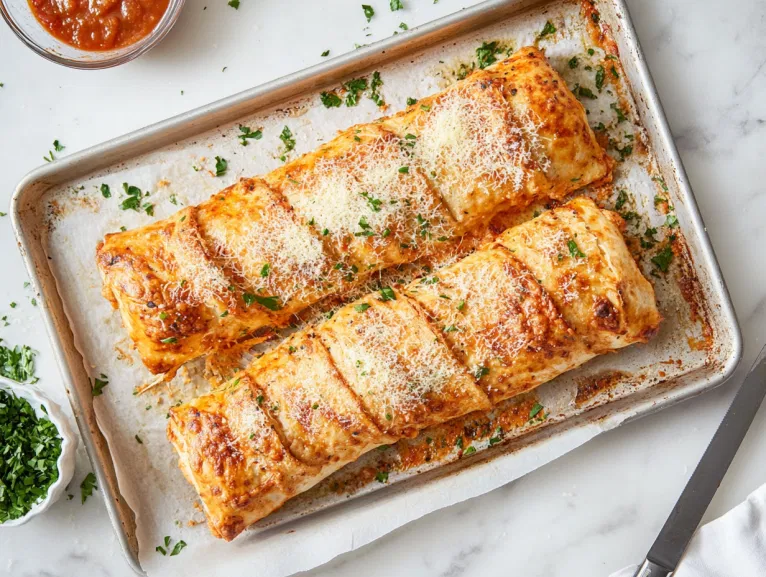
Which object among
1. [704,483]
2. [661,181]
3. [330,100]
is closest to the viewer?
[704,483]

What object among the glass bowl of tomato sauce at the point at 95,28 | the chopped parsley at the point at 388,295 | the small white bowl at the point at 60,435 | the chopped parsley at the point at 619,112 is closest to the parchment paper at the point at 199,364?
the chopped parsley at the point at 619,112

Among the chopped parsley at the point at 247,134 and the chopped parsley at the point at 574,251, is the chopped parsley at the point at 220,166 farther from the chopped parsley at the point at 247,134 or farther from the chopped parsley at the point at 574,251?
the chopped parsley at the point at 574,251

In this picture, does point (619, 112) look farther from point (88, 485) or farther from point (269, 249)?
point (88, 485)

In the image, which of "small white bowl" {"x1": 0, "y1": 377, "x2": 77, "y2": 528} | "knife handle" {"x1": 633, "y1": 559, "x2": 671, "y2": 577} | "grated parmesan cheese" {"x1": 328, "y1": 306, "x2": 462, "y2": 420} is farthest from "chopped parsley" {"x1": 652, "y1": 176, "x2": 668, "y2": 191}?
"small white bowl" {"x1": 0, "y1": 377, "x2": 77, "y2": 528}

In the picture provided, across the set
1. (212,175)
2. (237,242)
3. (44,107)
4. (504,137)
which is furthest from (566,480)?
(44,107)

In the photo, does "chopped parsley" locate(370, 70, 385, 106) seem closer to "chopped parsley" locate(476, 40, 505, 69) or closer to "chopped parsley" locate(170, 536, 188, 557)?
"chopped parsley" locate(476, 40, 505, 69)

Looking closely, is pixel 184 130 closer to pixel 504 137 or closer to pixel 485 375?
pixel 504 137

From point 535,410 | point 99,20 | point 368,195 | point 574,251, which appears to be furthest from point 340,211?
point 99,20
